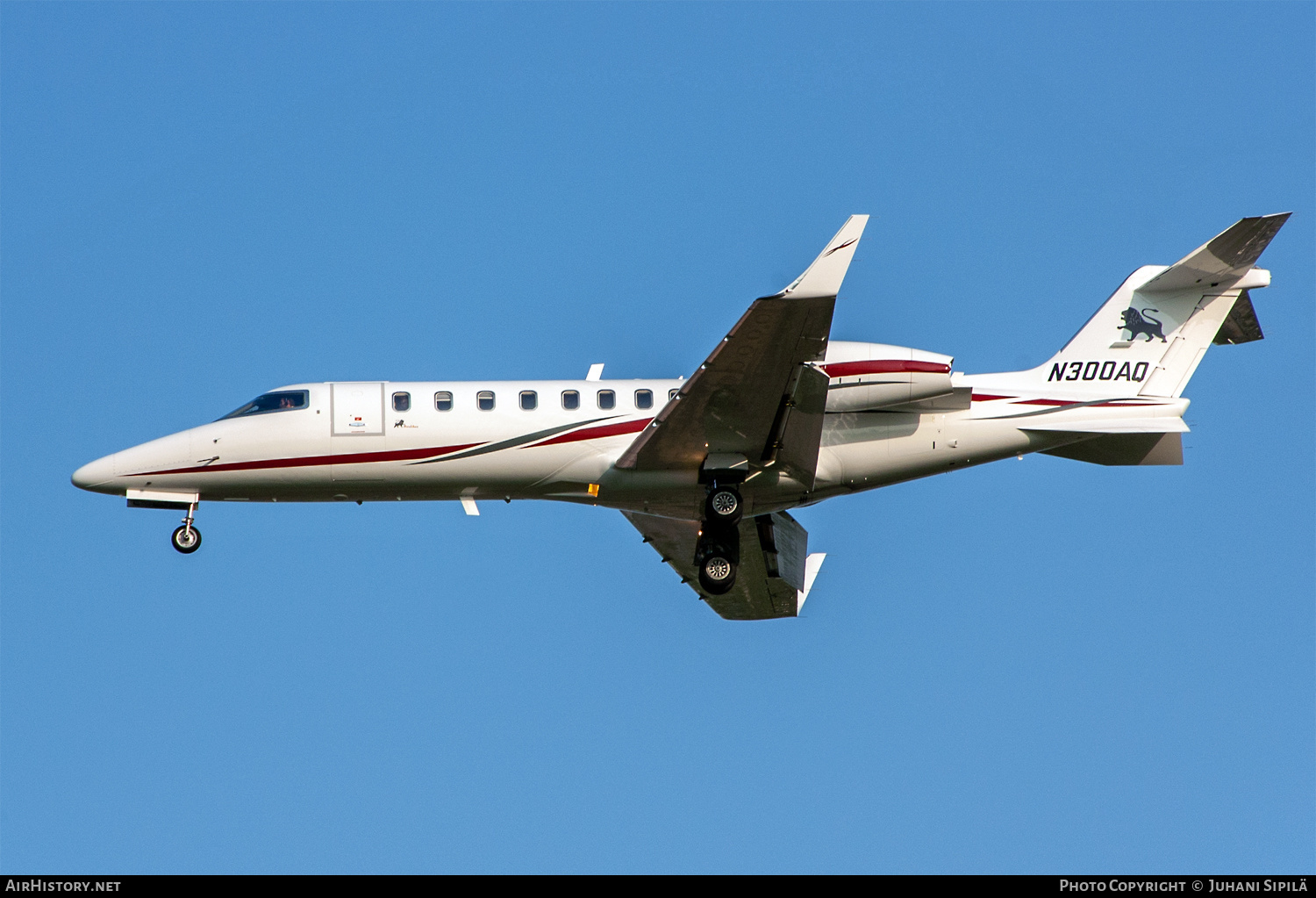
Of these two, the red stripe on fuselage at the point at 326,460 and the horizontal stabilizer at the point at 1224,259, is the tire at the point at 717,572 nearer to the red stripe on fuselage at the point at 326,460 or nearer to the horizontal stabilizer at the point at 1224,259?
the red stripe on fuselage at the point at 326,460

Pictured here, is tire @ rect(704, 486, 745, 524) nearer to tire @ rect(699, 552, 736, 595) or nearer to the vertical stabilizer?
tire @ rect(699, 552, 736, 595)

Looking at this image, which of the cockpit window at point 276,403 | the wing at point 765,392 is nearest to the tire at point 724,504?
the wing at point 765,392

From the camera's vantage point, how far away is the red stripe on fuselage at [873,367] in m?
18.8

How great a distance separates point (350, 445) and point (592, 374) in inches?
138

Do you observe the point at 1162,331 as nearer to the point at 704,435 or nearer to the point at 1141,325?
the point at 1141,325

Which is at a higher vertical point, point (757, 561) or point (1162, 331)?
point (1162, 331)

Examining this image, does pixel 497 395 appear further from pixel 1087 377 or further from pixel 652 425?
pixel 1087 377

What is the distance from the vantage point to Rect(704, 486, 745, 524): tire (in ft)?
65.7

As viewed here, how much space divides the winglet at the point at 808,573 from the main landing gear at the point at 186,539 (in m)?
9.17

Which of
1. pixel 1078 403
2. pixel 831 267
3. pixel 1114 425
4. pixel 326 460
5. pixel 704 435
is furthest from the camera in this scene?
pixel 1078 403

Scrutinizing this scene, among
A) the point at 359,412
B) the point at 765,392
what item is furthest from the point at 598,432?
the point at 359,412

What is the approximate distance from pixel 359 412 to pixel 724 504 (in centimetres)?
521

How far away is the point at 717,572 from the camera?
812 inches

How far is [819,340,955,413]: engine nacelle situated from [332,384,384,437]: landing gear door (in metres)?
6.20
